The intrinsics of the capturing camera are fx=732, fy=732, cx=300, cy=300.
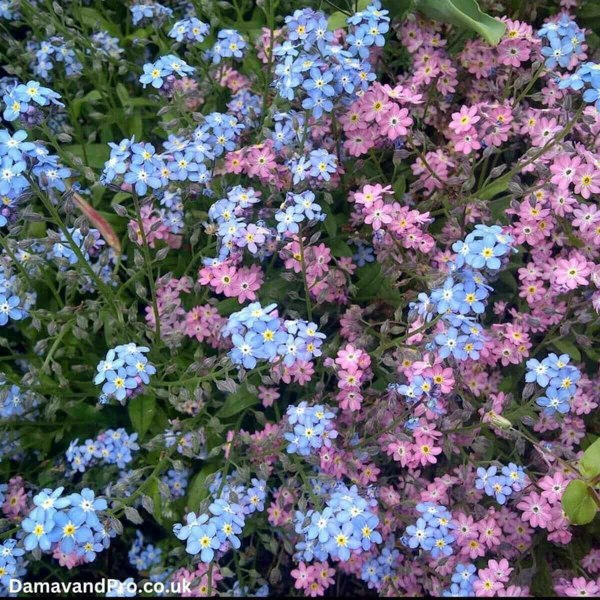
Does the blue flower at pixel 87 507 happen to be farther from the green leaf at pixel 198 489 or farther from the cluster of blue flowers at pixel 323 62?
the cluster of blue flowers at pixel 323 62

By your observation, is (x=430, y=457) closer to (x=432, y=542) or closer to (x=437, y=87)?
(x=432, y=542)

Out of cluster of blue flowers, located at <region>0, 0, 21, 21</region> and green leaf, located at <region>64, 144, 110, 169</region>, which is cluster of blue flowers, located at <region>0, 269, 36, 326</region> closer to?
green leaf, located at <region>64, 144, 110, 169</region>

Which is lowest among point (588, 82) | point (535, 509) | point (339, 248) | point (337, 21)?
point (535, 509)

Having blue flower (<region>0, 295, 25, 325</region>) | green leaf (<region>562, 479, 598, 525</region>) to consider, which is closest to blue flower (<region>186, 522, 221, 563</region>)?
blue flower (<region>0, 295, 25, 325</region>)

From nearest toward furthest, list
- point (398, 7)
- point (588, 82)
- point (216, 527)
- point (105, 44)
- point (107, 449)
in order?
point (216, 527) → point (588, 82) → point (107, 449) → point (398, 7) → point (105, 44)

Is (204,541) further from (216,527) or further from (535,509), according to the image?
(535,509)

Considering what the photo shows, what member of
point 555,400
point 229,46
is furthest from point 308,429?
point 229,46
